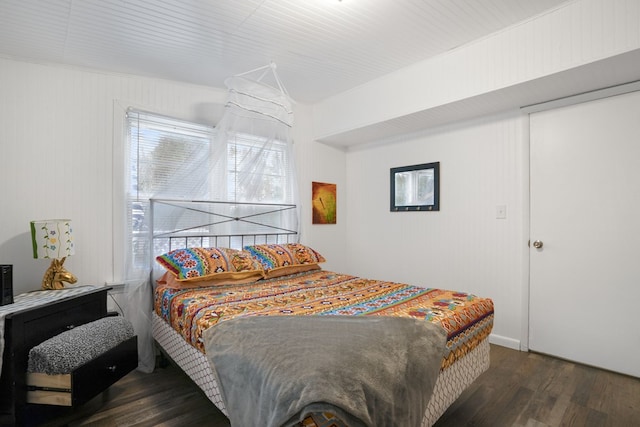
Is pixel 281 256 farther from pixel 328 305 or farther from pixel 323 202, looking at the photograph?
pixel 323 202

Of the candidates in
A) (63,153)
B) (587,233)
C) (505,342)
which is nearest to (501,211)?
(587,233)

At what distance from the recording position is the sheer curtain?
8.41ft

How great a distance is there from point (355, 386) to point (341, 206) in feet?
10.7

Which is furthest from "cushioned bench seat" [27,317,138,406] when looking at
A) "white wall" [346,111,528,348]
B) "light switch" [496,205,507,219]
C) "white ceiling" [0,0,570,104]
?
"light switch" [496,205,507,219]

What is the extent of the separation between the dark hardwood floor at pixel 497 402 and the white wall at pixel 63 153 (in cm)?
98

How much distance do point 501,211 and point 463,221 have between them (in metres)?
0.36

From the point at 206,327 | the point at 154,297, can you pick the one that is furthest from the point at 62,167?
the point at 206,327

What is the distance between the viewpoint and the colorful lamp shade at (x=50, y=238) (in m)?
2.09

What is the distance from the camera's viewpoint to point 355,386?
1085 millimetres

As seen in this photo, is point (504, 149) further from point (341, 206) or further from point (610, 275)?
point (341, 206)

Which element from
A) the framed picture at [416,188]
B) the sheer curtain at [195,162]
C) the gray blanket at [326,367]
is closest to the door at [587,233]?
the framed picture at [416,188]

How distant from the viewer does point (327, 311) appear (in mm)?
1835

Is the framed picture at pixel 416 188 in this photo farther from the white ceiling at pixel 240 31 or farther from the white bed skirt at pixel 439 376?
the white bed skirt at pixel 439 376

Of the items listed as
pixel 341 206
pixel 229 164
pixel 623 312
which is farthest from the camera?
pixel 341 206
